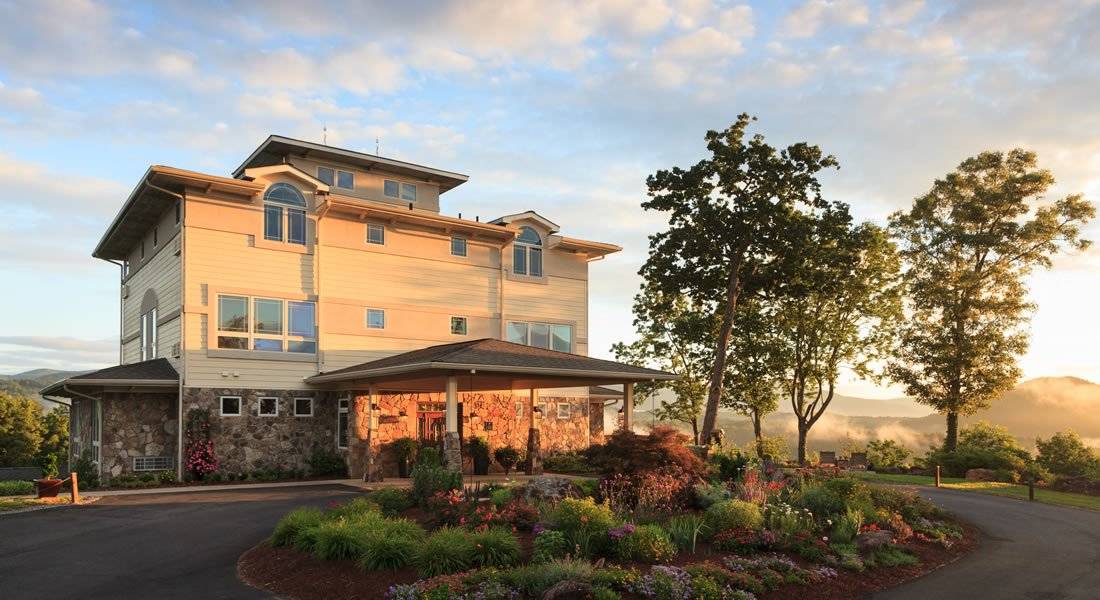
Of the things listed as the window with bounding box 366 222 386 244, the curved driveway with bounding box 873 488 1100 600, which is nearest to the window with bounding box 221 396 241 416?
the window with bounding box 366 222 386 244

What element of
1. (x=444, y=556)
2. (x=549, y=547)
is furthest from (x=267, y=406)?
(x=549, y=547)

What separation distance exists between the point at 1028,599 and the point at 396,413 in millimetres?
18895

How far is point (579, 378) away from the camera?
75.5ft

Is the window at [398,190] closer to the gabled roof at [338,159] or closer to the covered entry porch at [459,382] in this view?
the gabled roof at [338,159]

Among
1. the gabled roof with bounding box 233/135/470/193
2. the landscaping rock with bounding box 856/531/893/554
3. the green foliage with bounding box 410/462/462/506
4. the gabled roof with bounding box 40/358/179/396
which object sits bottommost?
the landscaping rock with bounding box 856/531/893/554

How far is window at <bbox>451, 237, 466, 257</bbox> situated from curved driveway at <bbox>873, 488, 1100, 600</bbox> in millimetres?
17470

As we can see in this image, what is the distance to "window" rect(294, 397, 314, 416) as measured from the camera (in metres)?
25.7

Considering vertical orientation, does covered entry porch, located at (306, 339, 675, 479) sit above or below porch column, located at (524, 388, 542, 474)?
above

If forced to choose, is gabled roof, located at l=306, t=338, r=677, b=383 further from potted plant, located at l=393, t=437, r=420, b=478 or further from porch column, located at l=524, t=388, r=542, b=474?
porch column, located at l=524, t=388, r=542, b=474

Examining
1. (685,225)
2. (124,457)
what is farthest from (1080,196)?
(124,457)

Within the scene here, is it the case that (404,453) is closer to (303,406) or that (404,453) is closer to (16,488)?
(303,406)

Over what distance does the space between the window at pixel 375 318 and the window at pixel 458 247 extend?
3.47 meters

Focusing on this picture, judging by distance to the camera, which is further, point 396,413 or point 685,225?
point 685,225

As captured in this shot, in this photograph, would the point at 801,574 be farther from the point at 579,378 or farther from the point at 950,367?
the point at 950,367
